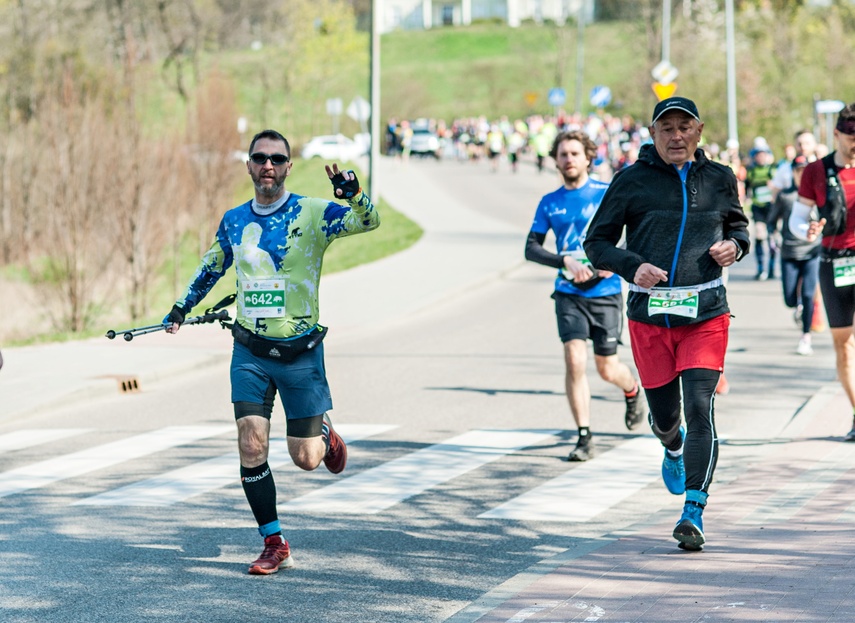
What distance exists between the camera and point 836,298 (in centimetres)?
916

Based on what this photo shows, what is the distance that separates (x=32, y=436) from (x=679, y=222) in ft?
19.9

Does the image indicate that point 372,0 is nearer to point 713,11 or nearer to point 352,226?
Answer: point 352,226

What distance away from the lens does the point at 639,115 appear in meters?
71.0

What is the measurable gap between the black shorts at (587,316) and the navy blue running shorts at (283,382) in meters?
3.06

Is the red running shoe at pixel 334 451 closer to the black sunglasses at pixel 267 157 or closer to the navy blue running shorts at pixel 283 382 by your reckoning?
the navy blue running shorts at pixel 283 382

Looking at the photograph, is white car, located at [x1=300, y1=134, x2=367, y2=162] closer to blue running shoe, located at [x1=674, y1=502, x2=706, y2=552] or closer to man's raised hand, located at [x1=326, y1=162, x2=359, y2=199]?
man's raised hand, located at [x1=326, y1=162, x2=359, y2=199]

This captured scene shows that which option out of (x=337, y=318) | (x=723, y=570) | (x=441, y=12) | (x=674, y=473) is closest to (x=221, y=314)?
(x=674, y=473)

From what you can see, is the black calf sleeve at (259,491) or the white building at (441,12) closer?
the black calf sleeve at (259,491)

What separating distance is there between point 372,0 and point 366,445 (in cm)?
1743

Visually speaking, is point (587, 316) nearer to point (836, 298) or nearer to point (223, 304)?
point (836, 298)

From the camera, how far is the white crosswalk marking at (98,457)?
29.5ft

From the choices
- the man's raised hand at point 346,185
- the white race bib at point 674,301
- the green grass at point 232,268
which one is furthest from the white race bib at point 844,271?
the green grass at point 232,268

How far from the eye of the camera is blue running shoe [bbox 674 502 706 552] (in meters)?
6.36

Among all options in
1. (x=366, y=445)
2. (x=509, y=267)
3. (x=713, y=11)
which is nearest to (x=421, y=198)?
(x=509, y=267)
